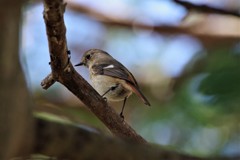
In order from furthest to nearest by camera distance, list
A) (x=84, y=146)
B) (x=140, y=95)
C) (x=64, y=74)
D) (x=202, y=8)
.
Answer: (x=140, y=95) < (x=202, y=8) < (x=64, y=74) < (x=84, y=146)

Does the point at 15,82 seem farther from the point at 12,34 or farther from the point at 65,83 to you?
the point at 65,83

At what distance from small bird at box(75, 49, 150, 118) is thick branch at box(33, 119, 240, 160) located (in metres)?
1.70

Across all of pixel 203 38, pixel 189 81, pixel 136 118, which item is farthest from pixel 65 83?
pixel 203 38

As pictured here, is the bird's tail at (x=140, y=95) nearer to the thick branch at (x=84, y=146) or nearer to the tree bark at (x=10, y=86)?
the thick branch at (x=84, y=146)

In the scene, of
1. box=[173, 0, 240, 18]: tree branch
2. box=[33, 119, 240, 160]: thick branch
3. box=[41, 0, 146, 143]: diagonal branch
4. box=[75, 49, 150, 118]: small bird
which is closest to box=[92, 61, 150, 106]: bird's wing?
box=[75, 49, 150, 118]: small bird

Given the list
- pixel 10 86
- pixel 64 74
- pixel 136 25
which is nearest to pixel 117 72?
pixel 64 74

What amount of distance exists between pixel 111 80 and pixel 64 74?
5.37 feet

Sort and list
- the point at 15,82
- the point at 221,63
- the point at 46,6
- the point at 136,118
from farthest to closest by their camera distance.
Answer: the point at 136,118, the point at 221,63, the point at 46,6, the point at 15,82

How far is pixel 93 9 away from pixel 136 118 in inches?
47.4

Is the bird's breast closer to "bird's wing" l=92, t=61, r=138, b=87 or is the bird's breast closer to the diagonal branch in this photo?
"bird's wing" l=92, t=61, r=138, b=87

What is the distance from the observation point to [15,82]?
80cm

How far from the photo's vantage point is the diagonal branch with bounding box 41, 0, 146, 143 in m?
1.07

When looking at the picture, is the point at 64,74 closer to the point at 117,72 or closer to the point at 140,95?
the point at 140,95

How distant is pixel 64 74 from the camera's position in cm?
141
